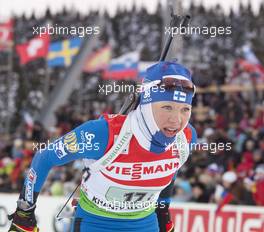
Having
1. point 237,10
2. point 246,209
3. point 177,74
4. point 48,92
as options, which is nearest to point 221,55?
point 237,10

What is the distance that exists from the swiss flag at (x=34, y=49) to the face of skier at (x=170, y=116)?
524 inches

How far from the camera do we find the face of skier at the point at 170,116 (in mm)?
3879

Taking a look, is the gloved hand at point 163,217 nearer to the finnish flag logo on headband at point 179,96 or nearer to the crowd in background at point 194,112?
the finnish flag logo on headband at point 179,96

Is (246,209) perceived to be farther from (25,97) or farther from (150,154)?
(25,97)

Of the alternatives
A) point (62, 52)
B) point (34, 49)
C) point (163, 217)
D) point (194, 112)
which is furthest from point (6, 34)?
point (163, 217)

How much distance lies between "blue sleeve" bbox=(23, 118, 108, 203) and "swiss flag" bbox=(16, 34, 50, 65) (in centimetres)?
1325

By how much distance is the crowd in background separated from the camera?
31.9 ft

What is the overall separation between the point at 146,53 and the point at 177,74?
11.7 metres

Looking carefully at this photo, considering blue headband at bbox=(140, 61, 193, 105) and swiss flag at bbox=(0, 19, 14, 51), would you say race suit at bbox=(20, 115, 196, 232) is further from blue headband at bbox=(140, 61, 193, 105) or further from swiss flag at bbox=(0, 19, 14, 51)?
swiss flag at bbox=(0, 19, 14, 51)

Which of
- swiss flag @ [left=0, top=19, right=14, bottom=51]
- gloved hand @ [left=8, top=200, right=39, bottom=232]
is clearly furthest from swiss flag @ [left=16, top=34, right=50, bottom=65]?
gloved hand @ [left=8, top=200, right=39, bottom=232]

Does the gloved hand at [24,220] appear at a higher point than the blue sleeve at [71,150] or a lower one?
lower

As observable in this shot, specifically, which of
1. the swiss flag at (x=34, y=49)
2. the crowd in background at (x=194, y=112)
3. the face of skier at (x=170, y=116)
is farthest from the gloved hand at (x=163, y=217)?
the swiss flag at (x=34, y=49)

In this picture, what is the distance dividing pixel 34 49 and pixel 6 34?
88 cm

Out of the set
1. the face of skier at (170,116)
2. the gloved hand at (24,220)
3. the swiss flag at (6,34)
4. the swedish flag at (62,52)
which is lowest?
the gloved hand at (24,220)
